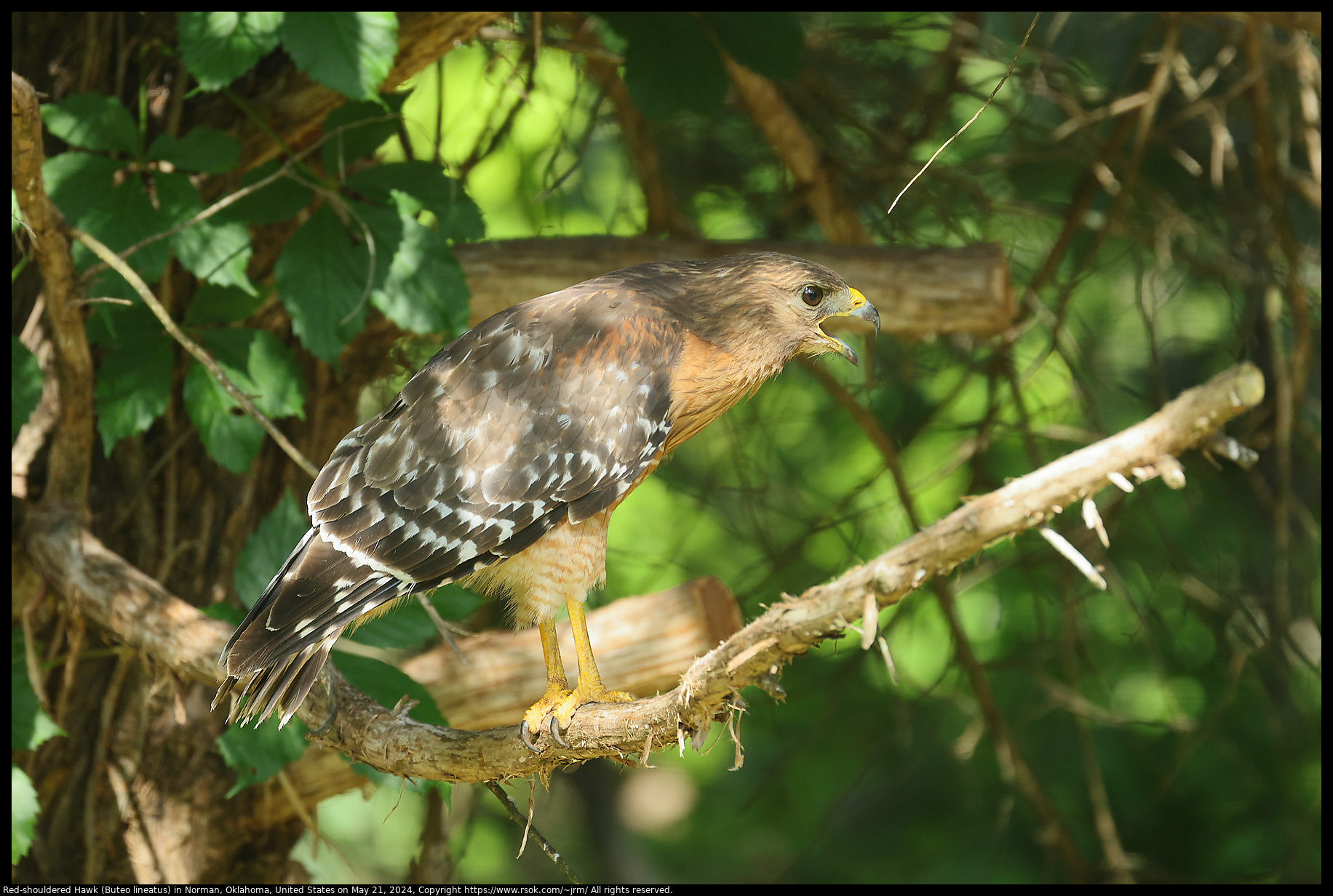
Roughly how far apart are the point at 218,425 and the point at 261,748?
0.87 meters

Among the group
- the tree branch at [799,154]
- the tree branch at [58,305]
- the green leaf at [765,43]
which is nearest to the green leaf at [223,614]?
the tree branch at [58,305]

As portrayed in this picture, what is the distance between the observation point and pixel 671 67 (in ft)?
10.7

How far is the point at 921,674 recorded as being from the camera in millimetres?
6090

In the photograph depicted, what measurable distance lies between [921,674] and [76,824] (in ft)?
14.6

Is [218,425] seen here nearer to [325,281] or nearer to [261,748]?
[325,281]

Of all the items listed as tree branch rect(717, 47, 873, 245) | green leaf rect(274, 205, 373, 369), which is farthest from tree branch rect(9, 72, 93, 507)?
tree branch rect(717, 47, 873, 245)

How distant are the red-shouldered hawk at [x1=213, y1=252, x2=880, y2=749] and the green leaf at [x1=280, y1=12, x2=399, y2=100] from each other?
2.29 ft

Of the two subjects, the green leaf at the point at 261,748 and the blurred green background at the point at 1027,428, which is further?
the blurred green background at the point at 1027,428

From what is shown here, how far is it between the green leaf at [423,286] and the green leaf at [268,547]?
59 centimetres

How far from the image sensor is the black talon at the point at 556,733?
81.7 inches

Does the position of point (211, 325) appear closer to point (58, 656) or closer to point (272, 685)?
point (58, 656)

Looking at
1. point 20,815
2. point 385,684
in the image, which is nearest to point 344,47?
point 385,684

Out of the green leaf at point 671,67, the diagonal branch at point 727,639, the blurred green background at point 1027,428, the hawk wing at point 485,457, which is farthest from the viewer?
the blurred green background at point 1027,428

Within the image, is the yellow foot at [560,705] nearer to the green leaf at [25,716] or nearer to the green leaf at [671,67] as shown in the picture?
the green leaf at [25,716]
